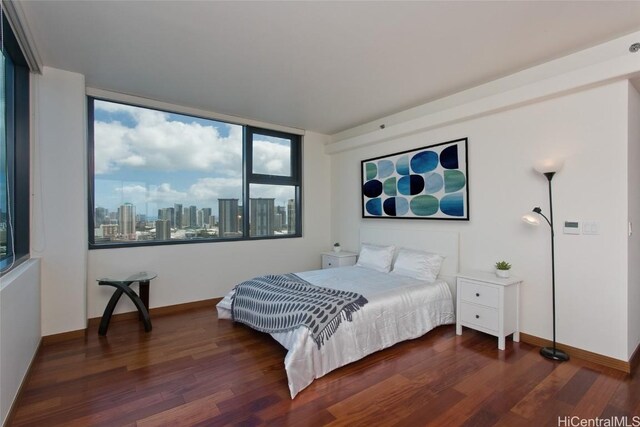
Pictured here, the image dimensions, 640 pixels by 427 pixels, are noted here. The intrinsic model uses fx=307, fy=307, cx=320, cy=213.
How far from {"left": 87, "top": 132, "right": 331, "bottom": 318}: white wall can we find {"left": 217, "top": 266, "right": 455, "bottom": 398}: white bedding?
2.60 feet

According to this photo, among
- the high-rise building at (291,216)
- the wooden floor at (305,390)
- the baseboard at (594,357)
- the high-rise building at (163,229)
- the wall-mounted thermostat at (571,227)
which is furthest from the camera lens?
the high-rise building at (291,216)

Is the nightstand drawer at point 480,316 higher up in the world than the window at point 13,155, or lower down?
lower down

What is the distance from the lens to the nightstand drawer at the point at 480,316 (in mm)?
2888

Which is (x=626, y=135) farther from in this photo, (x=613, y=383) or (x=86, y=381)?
(x=86, y=381)

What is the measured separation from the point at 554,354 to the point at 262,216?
3869mm

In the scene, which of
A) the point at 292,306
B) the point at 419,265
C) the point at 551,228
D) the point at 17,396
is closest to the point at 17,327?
the point at 17,396

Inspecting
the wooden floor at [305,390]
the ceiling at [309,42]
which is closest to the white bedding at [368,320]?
the wooden floor at [305,390]

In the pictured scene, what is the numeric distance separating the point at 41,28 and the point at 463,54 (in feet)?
11.2

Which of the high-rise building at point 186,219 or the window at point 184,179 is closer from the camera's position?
the window at point 184,179

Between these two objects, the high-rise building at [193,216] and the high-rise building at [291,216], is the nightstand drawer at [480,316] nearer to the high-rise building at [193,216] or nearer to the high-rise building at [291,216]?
the high-rise building at [291,216]

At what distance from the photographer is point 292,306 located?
2705 mm

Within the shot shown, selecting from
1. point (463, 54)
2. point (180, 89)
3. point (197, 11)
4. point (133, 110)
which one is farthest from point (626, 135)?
point (133, 110)

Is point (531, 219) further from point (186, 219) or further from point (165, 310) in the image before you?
point (165, 310)

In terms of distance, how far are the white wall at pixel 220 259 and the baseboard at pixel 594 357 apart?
3.28 meters
